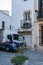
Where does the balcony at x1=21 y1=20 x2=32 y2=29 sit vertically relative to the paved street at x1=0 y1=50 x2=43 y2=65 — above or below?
above

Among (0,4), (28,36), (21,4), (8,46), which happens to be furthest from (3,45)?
(0,4)

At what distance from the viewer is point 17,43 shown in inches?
990

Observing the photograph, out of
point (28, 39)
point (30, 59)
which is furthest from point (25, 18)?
point (30, 59)

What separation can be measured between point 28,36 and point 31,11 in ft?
9.44

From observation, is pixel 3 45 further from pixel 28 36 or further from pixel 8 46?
pixel 28 36

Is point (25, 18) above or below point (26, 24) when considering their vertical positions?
above

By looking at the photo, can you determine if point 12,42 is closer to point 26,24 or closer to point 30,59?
point 26,24

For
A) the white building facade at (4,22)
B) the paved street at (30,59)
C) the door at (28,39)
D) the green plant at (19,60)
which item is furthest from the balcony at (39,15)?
the green plant at (19,60)

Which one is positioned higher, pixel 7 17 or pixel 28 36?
pixel 7 17

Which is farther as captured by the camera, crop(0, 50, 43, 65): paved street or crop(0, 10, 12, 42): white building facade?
crop(0, 10, 12, 42): white building facade

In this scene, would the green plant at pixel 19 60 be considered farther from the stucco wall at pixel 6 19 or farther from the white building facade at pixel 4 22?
the stucco wall at pixel 6 19

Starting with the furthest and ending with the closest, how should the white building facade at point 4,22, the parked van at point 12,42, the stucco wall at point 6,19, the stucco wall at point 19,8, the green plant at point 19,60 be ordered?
the stucco wall at point 6,19, the white building facade at point 4,22, the stucco wall at point 19,8, the parked van at point 12,42, the green plant at point 19,60

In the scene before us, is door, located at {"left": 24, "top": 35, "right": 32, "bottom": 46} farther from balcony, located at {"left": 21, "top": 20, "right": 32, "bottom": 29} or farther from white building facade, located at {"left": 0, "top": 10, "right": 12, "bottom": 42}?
white building facade, located at {"left": 0, "top": 10, "right": 12, "bottom": 42}

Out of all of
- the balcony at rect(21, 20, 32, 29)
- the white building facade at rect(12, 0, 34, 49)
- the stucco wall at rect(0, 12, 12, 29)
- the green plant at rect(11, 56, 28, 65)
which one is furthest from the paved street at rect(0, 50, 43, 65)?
the stucco wall at rect(0, 12, 12, 29)
